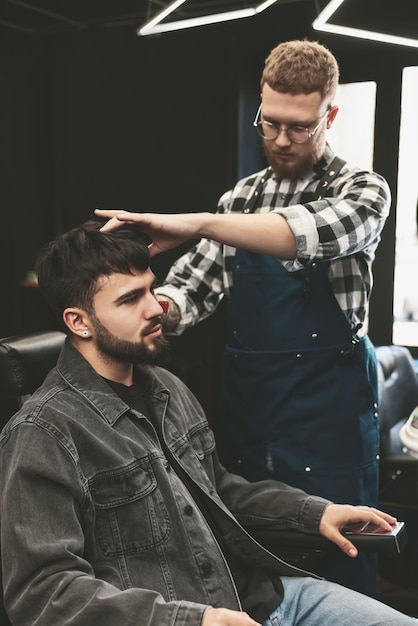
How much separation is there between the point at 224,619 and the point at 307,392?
88 cm

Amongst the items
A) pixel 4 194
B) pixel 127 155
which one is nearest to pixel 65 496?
pixel 127 155

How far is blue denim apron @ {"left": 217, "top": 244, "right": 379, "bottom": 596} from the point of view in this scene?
196cm

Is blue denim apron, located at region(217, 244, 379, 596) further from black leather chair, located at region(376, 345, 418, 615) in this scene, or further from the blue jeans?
black leather chair, located at region(376, 345, 418, 615)

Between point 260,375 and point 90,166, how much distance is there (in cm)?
268

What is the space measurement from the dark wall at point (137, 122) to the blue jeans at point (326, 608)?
2.11 meters

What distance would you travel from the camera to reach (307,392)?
1.97 m

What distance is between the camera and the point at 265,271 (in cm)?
202

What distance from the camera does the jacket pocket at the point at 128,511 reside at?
→ 1.40m

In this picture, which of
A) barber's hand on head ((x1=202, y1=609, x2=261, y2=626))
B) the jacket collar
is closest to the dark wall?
the jacket collar

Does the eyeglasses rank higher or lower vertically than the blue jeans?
higher

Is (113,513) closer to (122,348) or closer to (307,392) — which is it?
(122,348)

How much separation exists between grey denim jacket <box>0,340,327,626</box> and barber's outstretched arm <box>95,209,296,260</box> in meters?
0.32

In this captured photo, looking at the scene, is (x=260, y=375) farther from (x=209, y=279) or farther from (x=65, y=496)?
(x=65, y=496)

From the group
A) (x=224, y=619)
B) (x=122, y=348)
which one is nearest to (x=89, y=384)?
(x=122, y=348)
